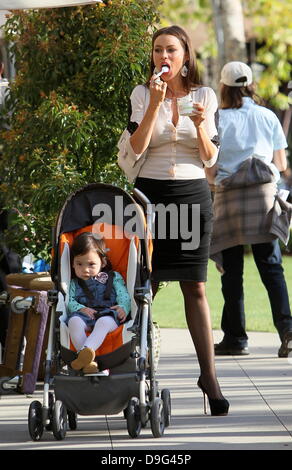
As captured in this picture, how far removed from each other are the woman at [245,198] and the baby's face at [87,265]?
2592 mm

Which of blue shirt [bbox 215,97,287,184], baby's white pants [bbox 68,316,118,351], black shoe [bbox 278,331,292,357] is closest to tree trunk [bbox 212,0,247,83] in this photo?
blue shirt [bbox 215,97,287,184]

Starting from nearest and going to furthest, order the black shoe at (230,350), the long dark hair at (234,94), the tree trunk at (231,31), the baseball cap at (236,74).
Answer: the baseball cap at (236,74) < the long dark hair at (234,94) < the black shoe at (230,350) < the tree trunk at (231,31)

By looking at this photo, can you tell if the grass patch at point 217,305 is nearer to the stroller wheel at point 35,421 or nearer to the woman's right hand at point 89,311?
the woman's right hand at point 89,311

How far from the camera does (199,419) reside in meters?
6.66

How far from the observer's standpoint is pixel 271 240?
9016 mm

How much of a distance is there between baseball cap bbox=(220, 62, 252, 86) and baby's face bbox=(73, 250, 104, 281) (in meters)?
2.92

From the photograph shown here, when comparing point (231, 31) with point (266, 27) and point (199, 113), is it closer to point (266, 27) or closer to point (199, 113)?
point (266, 27)

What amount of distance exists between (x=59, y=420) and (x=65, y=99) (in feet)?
8.46

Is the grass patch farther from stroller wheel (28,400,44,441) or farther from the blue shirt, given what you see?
stroller wheel (28,400,44,441)

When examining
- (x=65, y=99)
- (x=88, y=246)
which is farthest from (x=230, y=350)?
(x=88, y=246)

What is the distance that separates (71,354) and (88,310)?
27 cm

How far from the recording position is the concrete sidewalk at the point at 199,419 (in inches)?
236

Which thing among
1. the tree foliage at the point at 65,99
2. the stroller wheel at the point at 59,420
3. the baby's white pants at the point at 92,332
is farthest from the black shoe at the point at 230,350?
the stroller wheel at the point at 59,420
